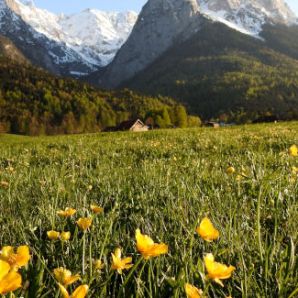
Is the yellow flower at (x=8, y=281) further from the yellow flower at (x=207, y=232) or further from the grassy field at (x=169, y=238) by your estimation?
the yellow flower at (x=207, y=232)

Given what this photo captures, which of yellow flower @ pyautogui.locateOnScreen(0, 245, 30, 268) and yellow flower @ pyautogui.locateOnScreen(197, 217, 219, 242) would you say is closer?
A: yellow flower @ pyautogui.locateOnScreen(0, 245, 30, 268)

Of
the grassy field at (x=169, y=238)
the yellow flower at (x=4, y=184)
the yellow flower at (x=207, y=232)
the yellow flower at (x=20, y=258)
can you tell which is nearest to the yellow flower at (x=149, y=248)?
the grassy field at (x=169, y=238)

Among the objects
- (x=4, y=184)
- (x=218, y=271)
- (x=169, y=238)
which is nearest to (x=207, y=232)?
(x=218, y=271)

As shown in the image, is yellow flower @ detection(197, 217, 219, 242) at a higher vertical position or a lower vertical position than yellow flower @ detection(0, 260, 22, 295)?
higher

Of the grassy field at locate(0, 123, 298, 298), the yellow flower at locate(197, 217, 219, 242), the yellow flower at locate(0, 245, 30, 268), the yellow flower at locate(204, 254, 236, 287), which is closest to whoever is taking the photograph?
the yellow flower at locate(204, 254, 236, 287)

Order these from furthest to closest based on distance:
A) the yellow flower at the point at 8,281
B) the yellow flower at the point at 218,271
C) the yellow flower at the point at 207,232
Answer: the yellow flower at the point at 207,232, the yellow flower at the point at 218,271, the yellow flower at the point at 8,281

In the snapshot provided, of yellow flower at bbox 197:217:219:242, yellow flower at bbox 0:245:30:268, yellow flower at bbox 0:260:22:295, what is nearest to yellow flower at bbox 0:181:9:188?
yellow flower at bbox 0:245:30:268

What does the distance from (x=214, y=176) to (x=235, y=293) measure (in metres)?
2.96

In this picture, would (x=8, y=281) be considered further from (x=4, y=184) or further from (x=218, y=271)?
(x=4, y=184)

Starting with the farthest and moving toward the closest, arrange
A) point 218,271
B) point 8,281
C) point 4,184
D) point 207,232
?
point 4,184 → point 207,232 → point 218,271 → point 8,281

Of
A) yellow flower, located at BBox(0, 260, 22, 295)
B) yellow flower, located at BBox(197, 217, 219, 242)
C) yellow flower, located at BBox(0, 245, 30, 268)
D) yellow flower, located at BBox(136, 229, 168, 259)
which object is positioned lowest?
yellow flower, located at BBox(0, 245, 30, 268)

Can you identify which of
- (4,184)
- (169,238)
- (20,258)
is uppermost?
(20,258)

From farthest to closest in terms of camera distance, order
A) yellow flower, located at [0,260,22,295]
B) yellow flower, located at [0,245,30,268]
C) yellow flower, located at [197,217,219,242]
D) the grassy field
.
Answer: the grassy field < yellow flower, located at [197,217,219,242] < yellow flower, located at [0,245,30,268] < yellow flower, located at [0,260,22,295]

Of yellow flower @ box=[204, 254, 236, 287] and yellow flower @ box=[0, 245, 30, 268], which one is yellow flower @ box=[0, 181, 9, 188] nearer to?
yellow flower @ box=[0, 245, 30, 268]
